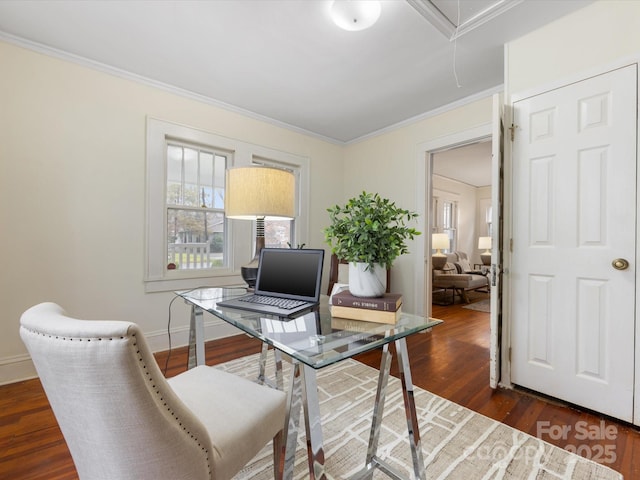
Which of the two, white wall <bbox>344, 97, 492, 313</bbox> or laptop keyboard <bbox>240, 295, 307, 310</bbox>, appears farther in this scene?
white wall <bbox>344, 97, 492, 313</bbox>

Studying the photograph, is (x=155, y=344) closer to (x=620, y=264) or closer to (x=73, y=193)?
(x=73, y=193)

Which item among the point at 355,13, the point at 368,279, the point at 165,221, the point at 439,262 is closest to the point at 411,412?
the point at 368,279

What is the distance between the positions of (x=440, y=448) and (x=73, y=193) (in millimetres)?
3125

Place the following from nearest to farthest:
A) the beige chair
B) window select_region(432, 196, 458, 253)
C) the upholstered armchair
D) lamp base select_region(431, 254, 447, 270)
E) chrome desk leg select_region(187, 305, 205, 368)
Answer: the beige chair, chrome desk leg select_region(187, 305, 205, 368), the upholstered armchair, lamp base select_region(431, 254, 447, 270), window select_region(432, 196, 458, 253)

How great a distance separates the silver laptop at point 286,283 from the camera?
1341 mm

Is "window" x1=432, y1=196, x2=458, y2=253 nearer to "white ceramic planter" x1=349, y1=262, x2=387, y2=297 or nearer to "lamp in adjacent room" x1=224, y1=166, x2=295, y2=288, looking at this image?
"lamp in adjacent room" x1=224, y1=166, x2=295, y2=288

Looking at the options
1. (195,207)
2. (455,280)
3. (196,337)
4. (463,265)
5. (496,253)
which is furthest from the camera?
(463,265)

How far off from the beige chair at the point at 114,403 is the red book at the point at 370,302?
0.66 m

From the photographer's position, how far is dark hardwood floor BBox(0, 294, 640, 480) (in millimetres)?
1380

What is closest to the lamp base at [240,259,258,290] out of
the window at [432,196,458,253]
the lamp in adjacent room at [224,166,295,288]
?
the lamp in adjacent room at [224,166,295,288]

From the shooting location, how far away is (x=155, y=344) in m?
2.66

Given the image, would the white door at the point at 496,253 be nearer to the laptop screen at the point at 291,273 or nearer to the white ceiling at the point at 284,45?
the white ceiling at the point at 284,45

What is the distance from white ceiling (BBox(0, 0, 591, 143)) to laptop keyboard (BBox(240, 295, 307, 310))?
5.93 feet

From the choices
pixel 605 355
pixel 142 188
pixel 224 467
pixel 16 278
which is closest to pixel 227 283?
pixel 142 188
